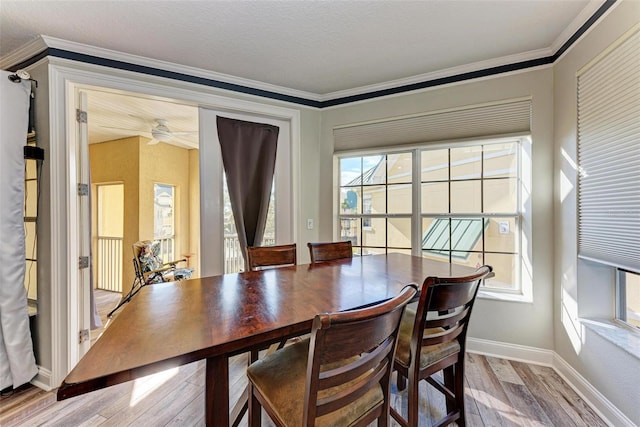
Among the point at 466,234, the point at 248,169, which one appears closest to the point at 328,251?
the point at 248,169

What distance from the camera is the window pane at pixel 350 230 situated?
3168 mm

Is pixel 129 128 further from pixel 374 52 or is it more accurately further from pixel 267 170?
pixel 374 52

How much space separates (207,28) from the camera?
1981mm

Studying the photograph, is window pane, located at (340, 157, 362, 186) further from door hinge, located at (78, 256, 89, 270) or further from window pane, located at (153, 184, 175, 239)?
window pane, located at (153, 184, 175, 239)

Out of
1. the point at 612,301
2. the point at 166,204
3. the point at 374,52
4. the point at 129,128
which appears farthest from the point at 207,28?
the point at 166,204

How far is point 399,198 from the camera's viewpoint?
2.95m

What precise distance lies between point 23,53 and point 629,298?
472 centimetres

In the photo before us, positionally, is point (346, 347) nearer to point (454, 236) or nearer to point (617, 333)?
point (617, 333)

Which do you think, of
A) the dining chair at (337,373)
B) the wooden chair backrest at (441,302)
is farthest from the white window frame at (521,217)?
the dining chair at (337,373)

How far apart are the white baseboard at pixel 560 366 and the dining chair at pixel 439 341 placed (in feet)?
3.18

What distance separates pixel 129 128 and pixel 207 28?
2932 millimetres

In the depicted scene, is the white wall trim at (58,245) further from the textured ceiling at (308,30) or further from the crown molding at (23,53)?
the textured ceiling at (308,30)

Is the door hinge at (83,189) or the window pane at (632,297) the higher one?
the door hinge at (83,189)

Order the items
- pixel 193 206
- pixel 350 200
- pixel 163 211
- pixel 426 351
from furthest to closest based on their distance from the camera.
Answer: pixel 193 206, pixel 163 211, pixel 350 200, pixel 426 351
